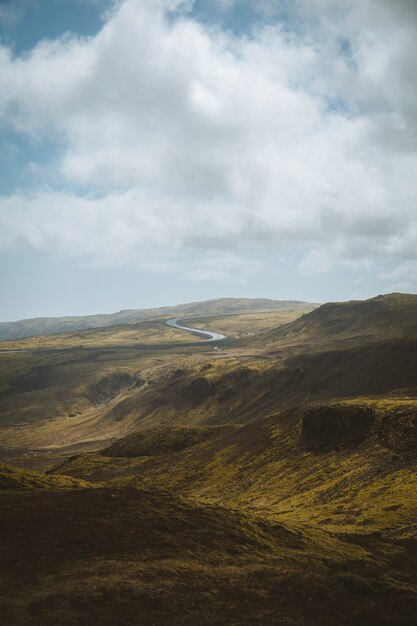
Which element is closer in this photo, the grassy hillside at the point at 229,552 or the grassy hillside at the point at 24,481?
the grassy hillside at the point at 229,552

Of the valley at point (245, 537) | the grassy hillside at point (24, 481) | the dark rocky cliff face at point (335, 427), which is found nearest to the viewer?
the valley at point (245, 537)

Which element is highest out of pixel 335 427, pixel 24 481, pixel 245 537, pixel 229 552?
pixel 24 481

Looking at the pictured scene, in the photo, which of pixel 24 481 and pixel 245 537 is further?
pixel 24 481

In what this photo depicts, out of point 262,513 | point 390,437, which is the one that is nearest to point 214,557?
point 262,513

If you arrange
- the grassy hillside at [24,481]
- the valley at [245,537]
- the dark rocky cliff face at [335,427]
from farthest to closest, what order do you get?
1. the dark rocky cliff face at [335,427]
2. the grassy hillside at [24,481]
3. the valley at [245,537]

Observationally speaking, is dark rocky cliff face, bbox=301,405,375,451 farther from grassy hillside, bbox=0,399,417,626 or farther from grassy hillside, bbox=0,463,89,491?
grassy hillside, bbox=0,463,89,491

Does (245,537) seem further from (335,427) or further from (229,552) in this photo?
(335,427)

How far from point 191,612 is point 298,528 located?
2434 centimetres

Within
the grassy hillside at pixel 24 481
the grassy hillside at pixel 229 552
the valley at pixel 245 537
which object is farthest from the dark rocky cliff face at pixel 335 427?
the grassy hillside at pixel 24 481

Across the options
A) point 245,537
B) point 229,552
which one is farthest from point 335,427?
point 229,552

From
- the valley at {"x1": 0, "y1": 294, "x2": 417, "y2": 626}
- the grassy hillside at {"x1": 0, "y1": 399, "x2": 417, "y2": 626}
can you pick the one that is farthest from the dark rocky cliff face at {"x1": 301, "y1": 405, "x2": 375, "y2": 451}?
the grassy hillside at {"x1": 0, "y1": 399, "x2": 417, "y2": 626}

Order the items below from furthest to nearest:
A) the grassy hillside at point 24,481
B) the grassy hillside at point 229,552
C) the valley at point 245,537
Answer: the grassy hillside at point 24,481
the valley at point 245,537
the grassy hillside at point 229,552

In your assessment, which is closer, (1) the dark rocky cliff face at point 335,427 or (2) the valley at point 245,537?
(2) the valley at point 245,537

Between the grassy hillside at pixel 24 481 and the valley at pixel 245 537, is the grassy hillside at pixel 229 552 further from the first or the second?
the grassy hillside at pixel 24 481
